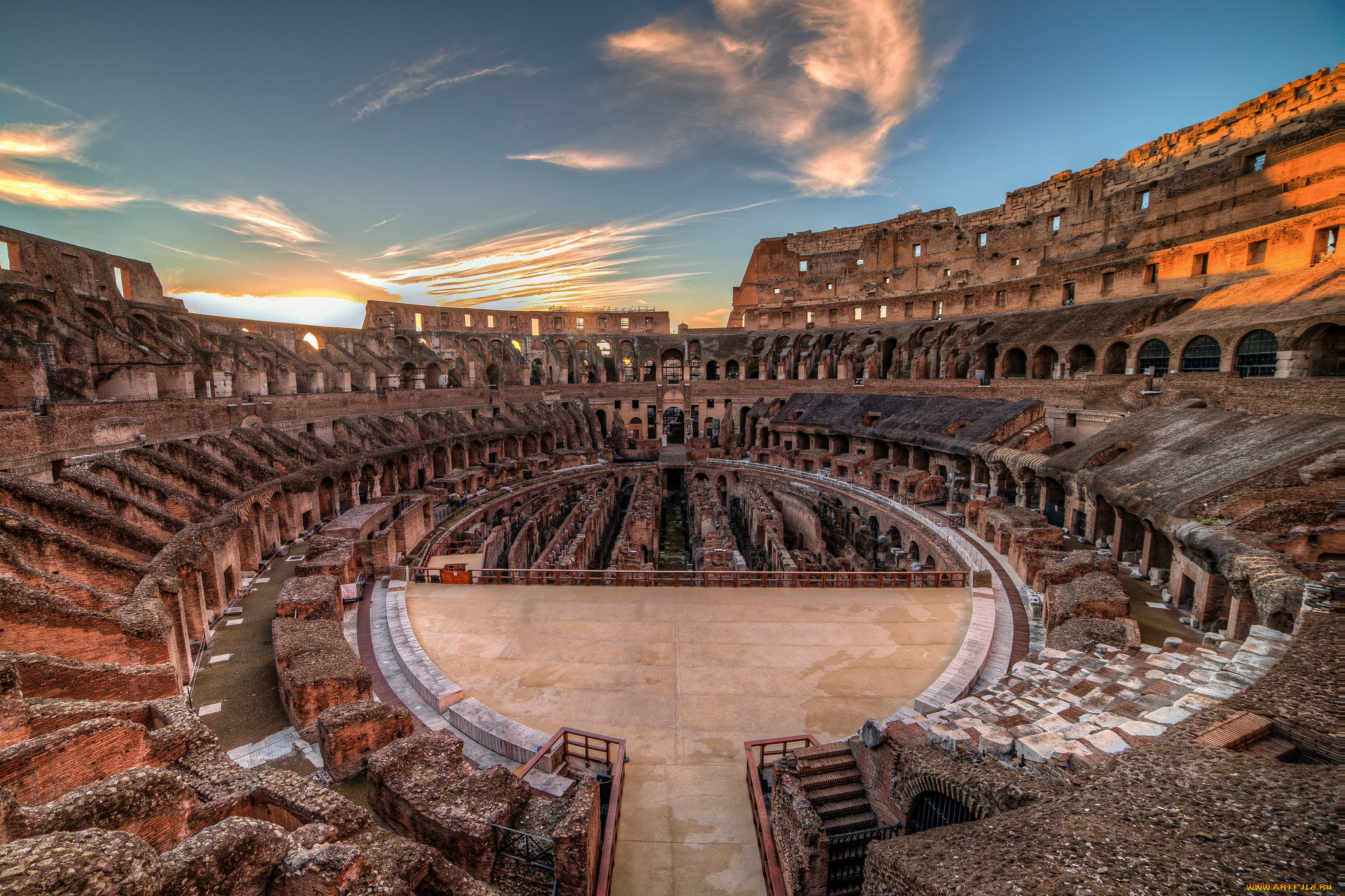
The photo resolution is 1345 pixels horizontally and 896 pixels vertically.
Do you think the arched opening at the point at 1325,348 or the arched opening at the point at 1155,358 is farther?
the arched opening at the point at 1155,358

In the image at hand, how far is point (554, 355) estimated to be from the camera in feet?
143

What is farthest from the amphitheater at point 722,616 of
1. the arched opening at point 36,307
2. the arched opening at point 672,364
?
the arched opening at point 672,364

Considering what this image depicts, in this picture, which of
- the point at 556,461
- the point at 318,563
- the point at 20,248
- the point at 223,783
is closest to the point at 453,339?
the point at 556,461

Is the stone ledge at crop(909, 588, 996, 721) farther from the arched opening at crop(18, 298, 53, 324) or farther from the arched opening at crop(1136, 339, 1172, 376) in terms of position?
the arched opening at crop(18, 298, 53, 324)

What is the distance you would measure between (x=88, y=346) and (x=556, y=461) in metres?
19.5

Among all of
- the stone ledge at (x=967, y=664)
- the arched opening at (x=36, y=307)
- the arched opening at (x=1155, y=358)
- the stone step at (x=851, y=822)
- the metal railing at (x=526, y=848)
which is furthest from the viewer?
the arched opening at (x=1155, y=358)

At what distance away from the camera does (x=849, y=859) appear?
643 cm

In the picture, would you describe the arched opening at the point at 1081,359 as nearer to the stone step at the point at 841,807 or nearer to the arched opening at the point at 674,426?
the arched opening at the point at 674,426

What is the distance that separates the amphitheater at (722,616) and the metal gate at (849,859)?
0.30ft

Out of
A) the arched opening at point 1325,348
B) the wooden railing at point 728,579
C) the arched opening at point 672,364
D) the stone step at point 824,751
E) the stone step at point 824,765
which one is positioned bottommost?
the stone step at point 824,765

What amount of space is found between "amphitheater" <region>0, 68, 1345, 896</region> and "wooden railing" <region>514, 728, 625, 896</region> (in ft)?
0.36

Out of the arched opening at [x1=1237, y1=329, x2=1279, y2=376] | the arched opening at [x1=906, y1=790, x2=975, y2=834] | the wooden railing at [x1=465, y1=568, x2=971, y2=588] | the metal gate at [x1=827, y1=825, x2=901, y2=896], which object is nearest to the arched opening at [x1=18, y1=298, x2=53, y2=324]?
the wooden railing at [x1=465, y1=568, x2=971, y2=588]

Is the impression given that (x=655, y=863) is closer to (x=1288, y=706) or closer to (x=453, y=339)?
(x=1288, y=706)

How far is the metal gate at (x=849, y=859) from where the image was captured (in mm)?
6219
